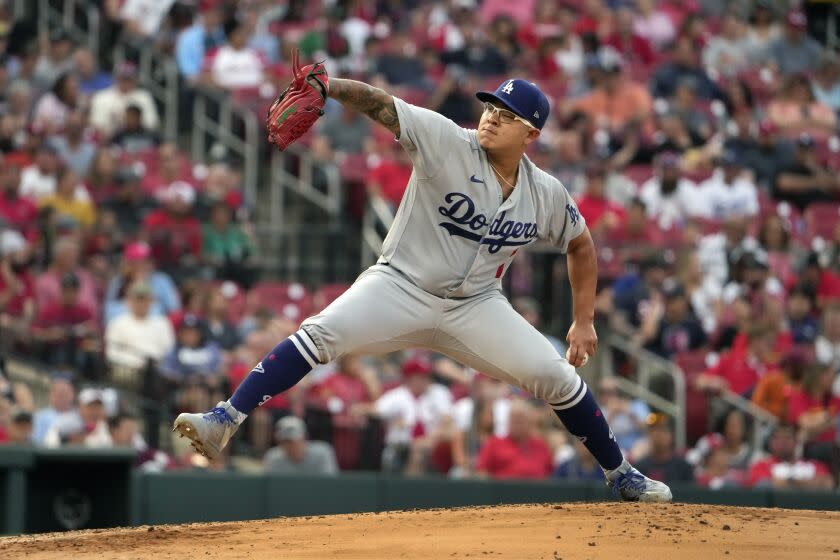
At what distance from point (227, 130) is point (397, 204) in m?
2.28

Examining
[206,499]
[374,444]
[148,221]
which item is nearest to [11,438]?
[206,499]

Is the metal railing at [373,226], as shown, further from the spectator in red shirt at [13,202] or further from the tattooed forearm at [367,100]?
the tattooed forearm at [367,100]

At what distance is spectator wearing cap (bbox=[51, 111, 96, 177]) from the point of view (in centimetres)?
1389

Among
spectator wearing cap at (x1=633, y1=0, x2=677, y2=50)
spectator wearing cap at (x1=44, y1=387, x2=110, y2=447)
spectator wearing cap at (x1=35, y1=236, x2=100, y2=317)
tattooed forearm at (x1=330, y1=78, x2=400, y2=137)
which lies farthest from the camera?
spectator wearing cap at (x1=633, y1=0, x2=677, y2=50)

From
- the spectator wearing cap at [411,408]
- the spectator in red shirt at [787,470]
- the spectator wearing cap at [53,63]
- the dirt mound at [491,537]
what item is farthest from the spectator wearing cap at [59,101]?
the dirt mound at [491,537]

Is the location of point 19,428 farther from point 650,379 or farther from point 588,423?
point 650,379

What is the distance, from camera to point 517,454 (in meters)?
10.7

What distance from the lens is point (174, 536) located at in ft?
21.7

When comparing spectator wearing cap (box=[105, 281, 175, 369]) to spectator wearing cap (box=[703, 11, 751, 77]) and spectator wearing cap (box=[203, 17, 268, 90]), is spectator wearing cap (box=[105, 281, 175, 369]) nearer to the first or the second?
spectator wearing cap (box=[203, 17, 268, 90])

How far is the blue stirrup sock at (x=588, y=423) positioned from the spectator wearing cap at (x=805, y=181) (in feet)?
28.1

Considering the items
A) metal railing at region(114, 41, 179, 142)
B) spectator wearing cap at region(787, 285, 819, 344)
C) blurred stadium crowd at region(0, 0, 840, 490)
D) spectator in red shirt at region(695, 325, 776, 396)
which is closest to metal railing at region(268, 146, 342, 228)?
blurred stadium crowd at region(0, 0, 840, 490)

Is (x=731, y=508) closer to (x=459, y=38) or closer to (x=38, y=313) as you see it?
(x=38, y=313)

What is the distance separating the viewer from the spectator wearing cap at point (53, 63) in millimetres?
15062

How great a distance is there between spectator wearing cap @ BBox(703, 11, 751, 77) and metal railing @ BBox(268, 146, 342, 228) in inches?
207
